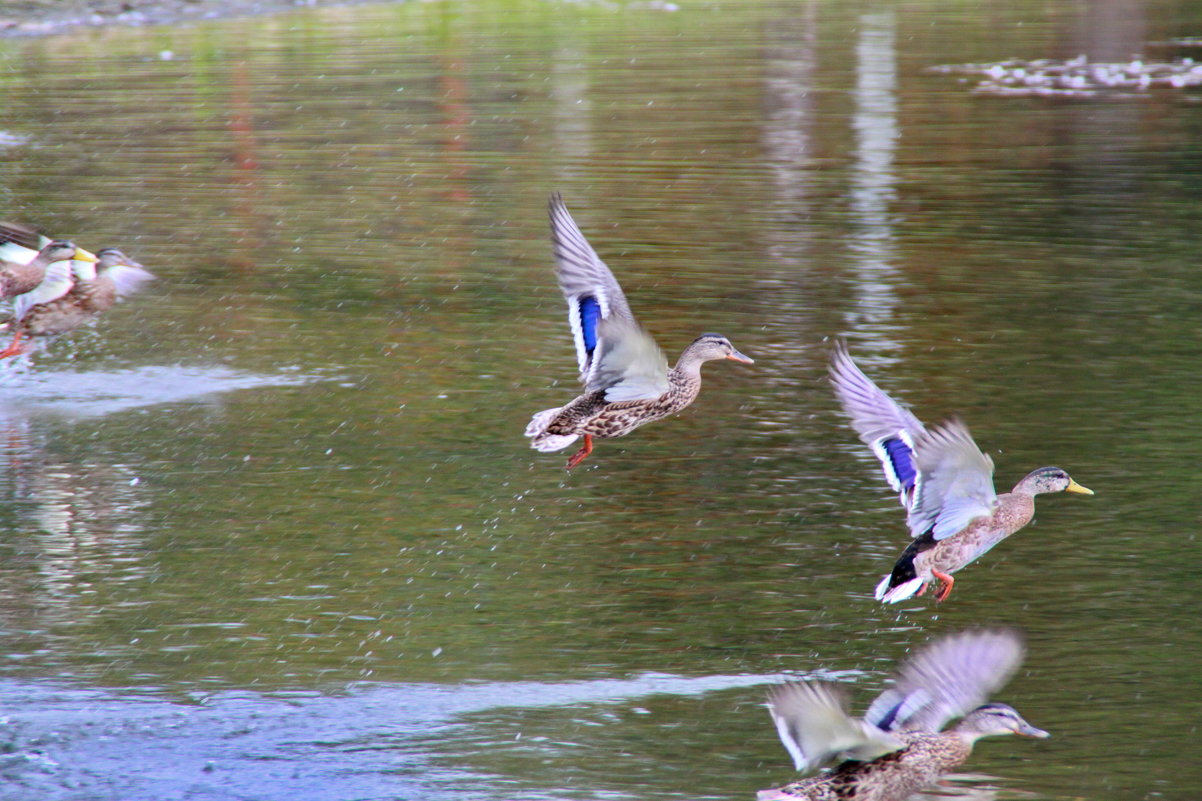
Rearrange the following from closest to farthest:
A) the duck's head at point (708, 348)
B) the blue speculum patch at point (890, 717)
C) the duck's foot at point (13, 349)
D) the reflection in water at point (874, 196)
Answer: the blue speculum patch at point (890, 717) < the duck's head at point (708, 348) < the duck's foot at point (13, 349) < the reflection in water at point (874, 196)

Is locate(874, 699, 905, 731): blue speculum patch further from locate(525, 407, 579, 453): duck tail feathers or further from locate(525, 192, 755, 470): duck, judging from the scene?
locate(525, 407, 579, 453): duck tail feathers

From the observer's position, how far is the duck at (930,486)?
5992mm

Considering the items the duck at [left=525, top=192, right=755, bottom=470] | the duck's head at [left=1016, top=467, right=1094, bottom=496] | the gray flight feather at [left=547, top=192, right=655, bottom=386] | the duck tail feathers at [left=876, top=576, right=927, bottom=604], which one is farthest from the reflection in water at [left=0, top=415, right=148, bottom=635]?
the duck's head at [left=1016, top=467, right=1094, bottom=496]

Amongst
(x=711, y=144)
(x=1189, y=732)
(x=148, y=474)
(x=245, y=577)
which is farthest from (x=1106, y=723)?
(x=711, y=144)

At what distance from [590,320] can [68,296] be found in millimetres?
4373

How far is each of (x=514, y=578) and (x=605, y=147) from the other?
503 inches

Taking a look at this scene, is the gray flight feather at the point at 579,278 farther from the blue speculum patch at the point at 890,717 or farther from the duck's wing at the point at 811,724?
the duck's wing at the point at 811,724

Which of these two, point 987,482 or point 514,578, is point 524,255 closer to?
point 514,578

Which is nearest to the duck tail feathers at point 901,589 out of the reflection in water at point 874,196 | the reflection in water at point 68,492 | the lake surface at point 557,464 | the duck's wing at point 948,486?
the duck's wing at point 948,486

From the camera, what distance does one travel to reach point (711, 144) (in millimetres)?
19703

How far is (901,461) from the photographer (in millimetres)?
6215

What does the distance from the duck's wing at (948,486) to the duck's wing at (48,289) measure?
5.74 meters

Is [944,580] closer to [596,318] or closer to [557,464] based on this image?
[596,318]

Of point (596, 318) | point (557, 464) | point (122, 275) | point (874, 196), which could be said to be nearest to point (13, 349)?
point (122, 275)
